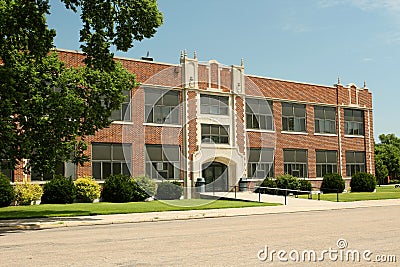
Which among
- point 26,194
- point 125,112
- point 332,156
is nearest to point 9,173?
point 26,194

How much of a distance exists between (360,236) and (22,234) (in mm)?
10008

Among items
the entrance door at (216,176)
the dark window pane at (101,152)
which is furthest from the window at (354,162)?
the dark window pane at (101,152)

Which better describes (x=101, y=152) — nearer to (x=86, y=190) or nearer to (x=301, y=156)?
(x=86, y=190)

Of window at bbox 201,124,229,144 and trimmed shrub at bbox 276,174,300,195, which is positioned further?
trimmed shrub at bbox 276,174,300,195

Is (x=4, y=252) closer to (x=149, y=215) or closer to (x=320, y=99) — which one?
(x=149, y=215)

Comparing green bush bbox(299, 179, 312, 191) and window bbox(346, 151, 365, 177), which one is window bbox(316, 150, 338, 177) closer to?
window bbox(346, 151, 365, 177)

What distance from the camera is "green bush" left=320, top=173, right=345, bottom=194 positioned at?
43.7 meters

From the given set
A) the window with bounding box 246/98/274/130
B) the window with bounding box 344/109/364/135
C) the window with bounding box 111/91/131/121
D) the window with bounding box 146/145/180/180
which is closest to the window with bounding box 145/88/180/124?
the window with bounding box 111/91/131/121

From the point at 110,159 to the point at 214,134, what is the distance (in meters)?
8.34

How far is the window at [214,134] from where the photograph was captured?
38781mm

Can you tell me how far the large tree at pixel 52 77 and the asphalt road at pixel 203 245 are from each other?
191 inches

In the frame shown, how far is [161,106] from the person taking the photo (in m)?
36.9

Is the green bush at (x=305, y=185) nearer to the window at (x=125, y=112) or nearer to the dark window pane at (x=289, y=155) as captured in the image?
the dark window pane at (x=289, y=155)

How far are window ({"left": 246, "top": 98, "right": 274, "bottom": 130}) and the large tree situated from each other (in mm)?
19664
